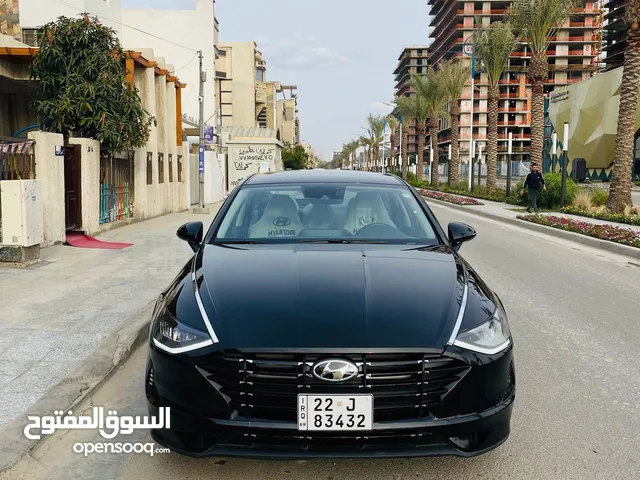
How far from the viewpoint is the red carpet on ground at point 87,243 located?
42.5ft

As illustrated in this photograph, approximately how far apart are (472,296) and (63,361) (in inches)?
132

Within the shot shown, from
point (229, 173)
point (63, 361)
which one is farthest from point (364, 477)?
point (229, 173)

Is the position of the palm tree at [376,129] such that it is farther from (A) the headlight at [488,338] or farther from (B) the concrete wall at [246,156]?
(A) the headlight at [488,338]

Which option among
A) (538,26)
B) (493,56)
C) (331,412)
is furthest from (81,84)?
(493,56)

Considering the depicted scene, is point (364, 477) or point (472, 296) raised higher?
point (472, 296)

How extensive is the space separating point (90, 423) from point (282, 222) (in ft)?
6.12

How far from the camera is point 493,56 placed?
125 feet

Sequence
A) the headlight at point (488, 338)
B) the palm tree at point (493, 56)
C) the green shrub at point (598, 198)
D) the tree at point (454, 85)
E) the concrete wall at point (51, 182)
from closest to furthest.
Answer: the headlight at point (488, 338), the concrete wall at point (51, 182), the green shrub at point (598, 198), the palm tree at point (493, 56), the tree at point (454, 85)

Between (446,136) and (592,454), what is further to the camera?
(446,136)

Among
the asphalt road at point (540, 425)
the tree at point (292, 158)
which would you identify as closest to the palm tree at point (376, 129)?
the tree at point (292, 158)

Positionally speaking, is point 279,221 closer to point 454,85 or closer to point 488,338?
point 488,338

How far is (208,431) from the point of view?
2.98 m

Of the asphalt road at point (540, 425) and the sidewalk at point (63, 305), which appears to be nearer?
the asphalt road at point (540, 425)

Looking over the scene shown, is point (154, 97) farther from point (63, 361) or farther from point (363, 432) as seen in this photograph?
point (363, 432)
